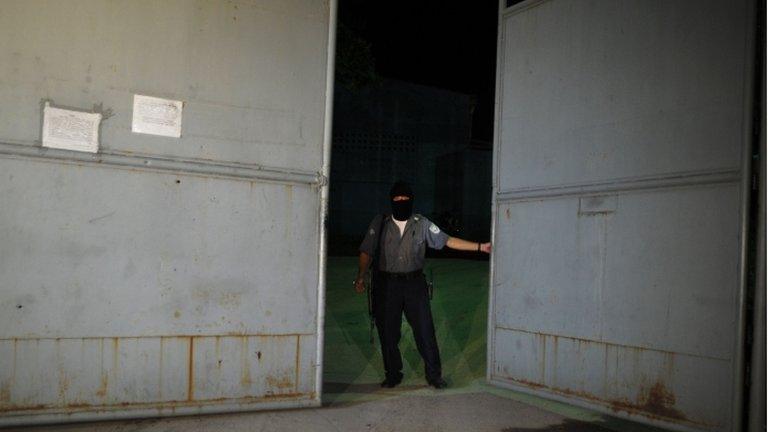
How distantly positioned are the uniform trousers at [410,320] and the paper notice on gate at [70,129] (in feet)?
8.49

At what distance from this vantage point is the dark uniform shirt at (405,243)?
505cm

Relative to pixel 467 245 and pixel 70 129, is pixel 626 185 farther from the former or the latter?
pixel 70 129

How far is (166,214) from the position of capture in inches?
155

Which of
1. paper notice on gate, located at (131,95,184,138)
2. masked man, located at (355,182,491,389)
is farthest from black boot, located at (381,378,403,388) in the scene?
paper notice on gate, located at (131,95,184,138)

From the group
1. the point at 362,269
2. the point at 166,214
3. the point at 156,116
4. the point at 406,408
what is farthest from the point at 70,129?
the point at 406,408

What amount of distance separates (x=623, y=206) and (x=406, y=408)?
2.20m

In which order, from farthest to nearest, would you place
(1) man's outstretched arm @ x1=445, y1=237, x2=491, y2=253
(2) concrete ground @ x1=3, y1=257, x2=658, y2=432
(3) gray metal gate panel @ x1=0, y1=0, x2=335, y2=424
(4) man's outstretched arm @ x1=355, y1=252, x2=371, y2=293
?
(4) man's outstretched arm @ x1=355, y1=252, x2=371, y2=293
(1) man's outstretched arm @ x1=445, y1=237, x2=491, y2=253
(2) concrete ground @ x1=3, y1=257, x2=658, y2=432
(3) gray metal gate panel @ x1=0, y1=0, x2=335, y2=424

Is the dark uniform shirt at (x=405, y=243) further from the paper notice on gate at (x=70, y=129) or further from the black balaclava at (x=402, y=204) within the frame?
the paper notice on gate at (x=70, y=129)

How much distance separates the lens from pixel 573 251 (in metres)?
4.58

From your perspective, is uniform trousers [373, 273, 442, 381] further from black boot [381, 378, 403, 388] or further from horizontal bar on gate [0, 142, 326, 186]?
horizontal bar on gate [0, 142, 326, 186]

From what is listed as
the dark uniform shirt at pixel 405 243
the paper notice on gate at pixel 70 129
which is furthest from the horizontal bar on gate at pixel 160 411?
the paper notice on gate at pixel 70 129

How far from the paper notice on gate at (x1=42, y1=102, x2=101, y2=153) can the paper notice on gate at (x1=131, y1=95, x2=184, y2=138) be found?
24cm

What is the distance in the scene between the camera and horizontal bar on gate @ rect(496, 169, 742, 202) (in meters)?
3.71

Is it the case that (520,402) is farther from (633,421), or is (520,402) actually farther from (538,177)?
(538,177)
